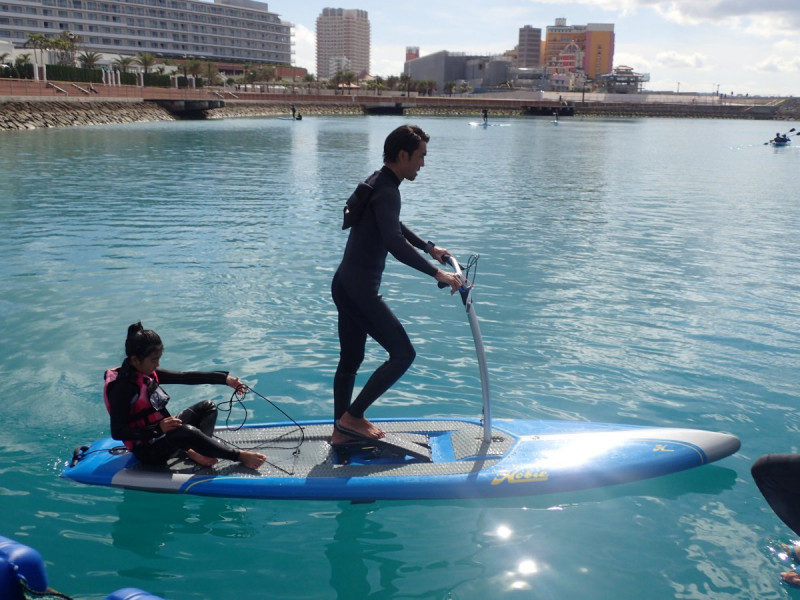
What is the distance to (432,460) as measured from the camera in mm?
6215

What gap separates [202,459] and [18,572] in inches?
97.8

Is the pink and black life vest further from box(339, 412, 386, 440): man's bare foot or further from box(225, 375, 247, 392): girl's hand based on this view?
box(339, 412, 386, 440): man's bare foot

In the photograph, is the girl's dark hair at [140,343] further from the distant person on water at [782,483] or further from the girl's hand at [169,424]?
the distant person on water at [782,483]

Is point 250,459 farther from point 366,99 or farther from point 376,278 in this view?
point 366,99

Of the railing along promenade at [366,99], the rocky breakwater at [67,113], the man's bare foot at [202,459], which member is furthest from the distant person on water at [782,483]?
the railing along promenade at [366,99]

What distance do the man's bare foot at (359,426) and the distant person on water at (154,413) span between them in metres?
0.75

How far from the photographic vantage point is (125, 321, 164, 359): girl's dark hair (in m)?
5.32

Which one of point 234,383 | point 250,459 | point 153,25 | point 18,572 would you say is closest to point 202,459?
point 250,459

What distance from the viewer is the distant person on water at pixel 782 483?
15.7 ft

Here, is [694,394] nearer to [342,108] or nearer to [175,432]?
[175,432]

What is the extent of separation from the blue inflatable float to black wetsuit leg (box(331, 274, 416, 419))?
2.84 m

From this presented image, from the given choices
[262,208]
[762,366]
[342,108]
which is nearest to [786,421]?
[762,366]

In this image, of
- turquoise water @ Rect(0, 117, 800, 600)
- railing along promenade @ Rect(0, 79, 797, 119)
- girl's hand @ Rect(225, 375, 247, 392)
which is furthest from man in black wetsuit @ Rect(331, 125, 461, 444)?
railing along promenade @ Rect(0, 79, 797, 119)

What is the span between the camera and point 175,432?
5.79 meters
